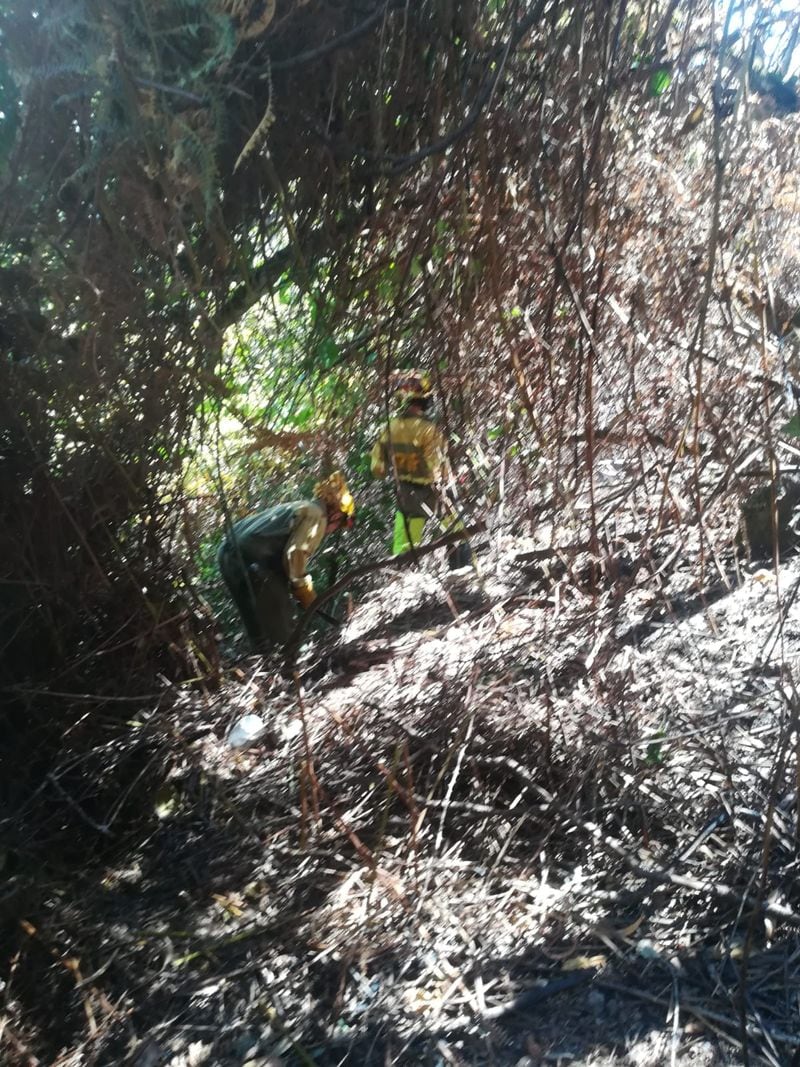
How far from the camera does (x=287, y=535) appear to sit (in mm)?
5047

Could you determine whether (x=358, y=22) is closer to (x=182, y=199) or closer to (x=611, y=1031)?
(x=182, y=199)

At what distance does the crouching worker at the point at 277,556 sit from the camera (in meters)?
4.97

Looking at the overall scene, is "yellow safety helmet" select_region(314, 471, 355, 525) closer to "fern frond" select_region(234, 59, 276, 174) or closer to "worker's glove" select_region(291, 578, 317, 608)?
"worker's glove" select_region(291, 578, 317, 608)

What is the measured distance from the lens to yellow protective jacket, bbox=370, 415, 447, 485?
13.4ft

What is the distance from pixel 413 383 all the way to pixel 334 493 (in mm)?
1450

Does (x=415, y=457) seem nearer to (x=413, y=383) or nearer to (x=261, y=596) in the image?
(x=413, y=383)

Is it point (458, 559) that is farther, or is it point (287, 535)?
point (458, 559)

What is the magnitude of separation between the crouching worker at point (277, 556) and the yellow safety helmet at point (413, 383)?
128 centimetres

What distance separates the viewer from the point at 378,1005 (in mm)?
2732

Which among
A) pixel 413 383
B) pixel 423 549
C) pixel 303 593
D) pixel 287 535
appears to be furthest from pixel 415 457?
pixel 423 549

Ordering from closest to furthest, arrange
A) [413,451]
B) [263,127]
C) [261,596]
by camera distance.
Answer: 1. [263,127]
2. [413,451]
3. [261,596]

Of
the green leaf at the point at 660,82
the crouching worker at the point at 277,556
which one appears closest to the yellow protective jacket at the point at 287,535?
the crouching worker at the point at 277,556

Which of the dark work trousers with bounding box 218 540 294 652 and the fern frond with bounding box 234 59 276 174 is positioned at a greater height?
the fern frond with bounding box 234 59 276 174

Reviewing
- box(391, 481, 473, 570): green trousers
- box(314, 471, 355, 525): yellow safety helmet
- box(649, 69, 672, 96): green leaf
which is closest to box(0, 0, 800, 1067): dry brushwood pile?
box(649, 69, 672, 96): green leaf
